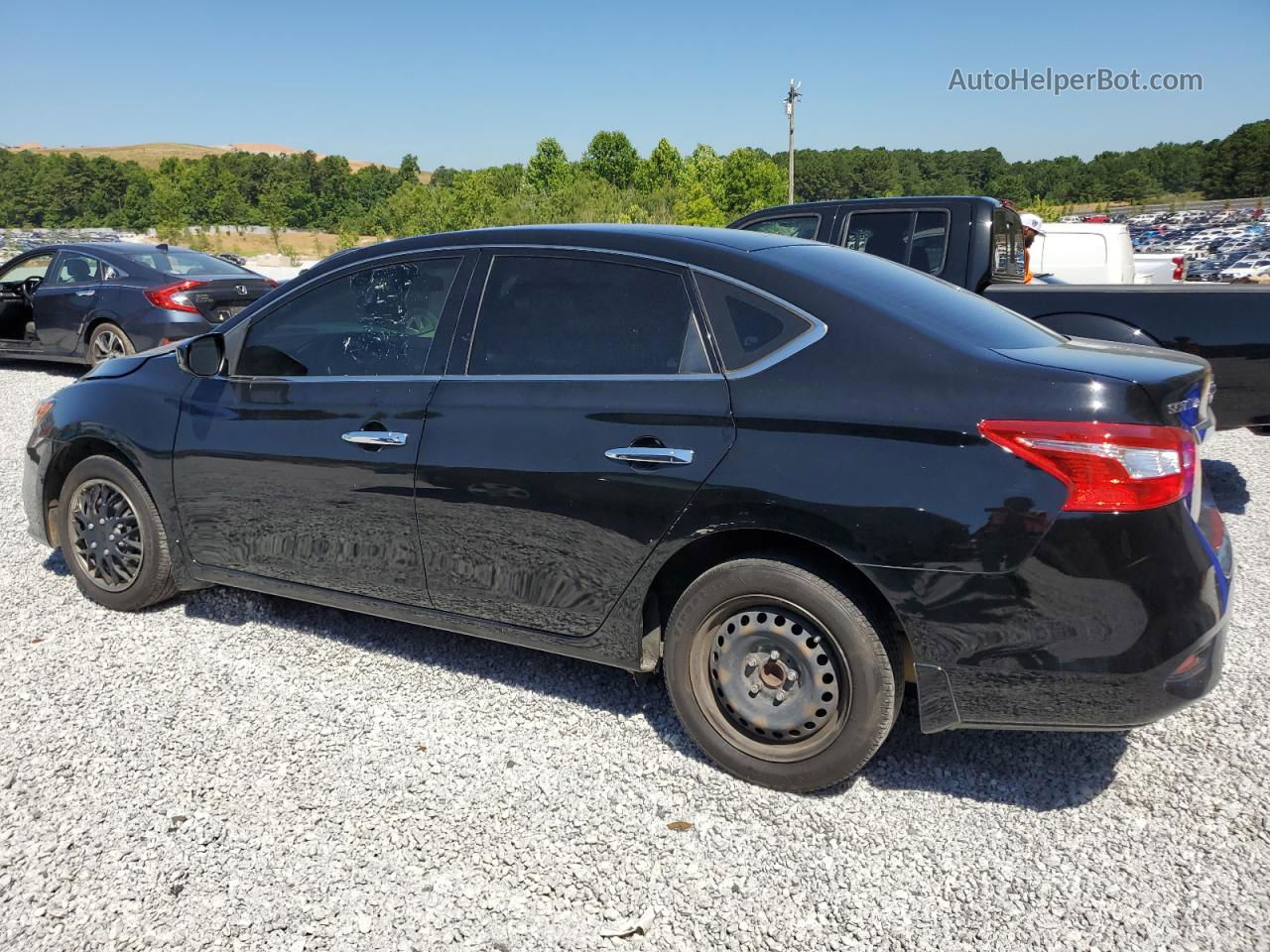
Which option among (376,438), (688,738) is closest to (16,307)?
(376,438)

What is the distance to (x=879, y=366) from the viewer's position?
2805mm

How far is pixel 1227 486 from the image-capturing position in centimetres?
694

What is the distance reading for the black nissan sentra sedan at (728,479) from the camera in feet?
8.46

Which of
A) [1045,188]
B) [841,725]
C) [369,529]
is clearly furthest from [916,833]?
[1045,188]

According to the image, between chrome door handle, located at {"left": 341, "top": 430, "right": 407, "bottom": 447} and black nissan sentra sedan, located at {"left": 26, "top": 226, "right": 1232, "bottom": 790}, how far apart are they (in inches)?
0.5

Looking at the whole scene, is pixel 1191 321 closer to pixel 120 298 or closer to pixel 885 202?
pixel 885 202

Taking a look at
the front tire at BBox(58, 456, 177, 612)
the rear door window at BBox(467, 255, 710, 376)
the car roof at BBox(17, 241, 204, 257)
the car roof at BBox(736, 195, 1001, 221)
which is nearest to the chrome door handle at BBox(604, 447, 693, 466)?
the rear door window at BBox(467, 255, 710, 376)

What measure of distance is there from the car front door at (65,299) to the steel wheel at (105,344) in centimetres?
25

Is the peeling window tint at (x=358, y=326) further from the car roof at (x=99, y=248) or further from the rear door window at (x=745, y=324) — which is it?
the car roof at (x=99, y=248)

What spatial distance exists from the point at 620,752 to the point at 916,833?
99 centimetres

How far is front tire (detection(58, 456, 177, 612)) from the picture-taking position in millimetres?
4387

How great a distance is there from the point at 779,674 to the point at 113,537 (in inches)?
126

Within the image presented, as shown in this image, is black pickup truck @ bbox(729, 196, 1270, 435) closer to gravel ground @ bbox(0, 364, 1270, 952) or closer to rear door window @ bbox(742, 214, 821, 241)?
rear door window @ bbox(742, 214, 821, 241)

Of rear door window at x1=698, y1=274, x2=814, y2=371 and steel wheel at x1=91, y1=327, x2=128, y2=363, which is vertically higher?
rear door window at x1=698, y1=274, x2=814, y2=371
